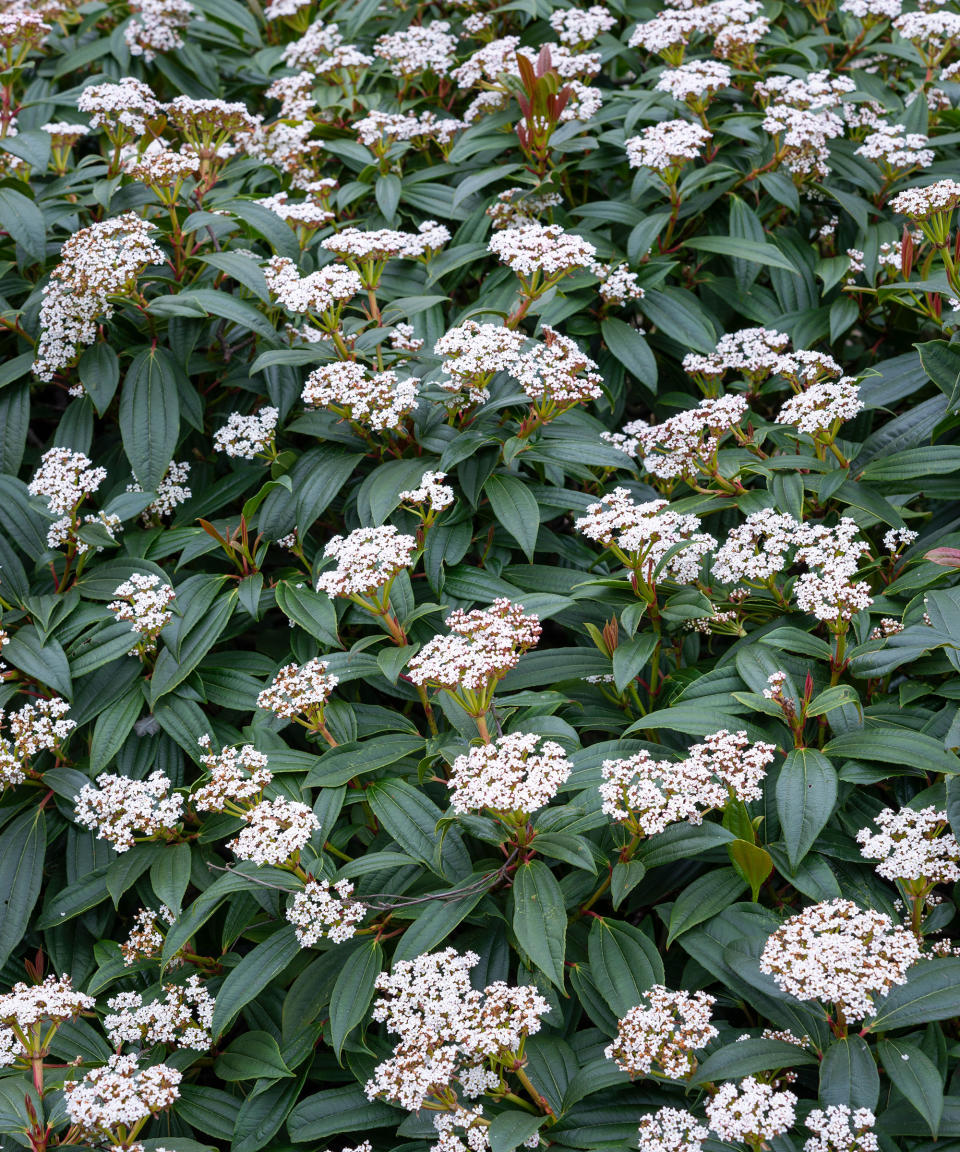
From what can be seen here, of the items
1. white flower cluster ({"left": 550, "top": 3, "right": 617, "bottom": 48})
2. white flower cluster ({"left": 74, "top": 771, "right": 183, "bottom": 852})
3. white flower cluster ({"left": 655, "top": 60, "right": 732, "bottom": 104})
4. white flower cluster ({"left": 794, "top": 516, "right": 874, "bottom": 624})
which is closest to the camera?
white flower cluster ({"left": 794, "top": 516, "right": 874, "bottom": 624})

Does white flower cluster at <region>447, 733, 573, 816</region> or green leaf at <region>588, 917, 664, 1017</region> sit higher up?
white flower cluster at <region>447, 733, 573, 816</region>

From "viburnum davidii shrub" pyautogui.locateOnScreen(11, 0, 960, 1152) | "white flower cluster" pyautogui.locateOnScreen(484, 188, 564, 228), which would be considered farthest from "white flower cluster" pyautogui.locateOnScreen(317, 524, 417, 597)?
"white flower cluster" pyautogui.locateOnScreen(484, 188, 564, 228)

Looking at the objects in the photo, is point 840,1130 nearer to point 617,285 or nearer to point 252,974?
point 252,974

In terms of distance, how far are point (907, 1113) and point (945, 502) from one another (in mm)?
2020

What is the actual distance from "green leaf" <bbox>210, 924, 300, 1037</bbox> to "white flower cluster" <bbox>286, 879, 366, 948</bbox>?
0.48ft

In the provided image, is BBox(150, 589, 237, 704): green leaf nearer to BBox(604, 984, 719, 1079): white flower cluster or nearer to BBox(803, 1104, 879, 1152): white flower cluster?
BBox(604, 984, 719, 1079): white flower cluster

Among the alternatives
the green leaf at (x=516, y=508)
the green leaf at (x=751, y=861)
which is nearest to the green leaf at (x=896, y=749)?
the green leaf at (x=751, y=861)

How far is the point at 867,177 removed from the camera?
Answer: 4.41 metres

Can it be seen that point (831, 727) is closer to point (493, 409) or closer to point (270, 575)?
point (493, 409)

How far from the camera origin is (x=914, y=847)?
263 centimetres

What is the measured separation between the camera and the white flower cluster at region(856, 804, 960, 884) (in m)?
2.61

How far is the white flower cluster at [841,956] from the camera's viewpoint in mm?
2340

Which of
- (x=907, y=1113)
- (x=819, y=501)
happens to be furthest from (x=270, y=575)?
(x=907, y=1113)

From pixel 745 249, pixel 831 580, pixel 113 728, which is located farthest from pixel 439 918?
pixel 745 249
